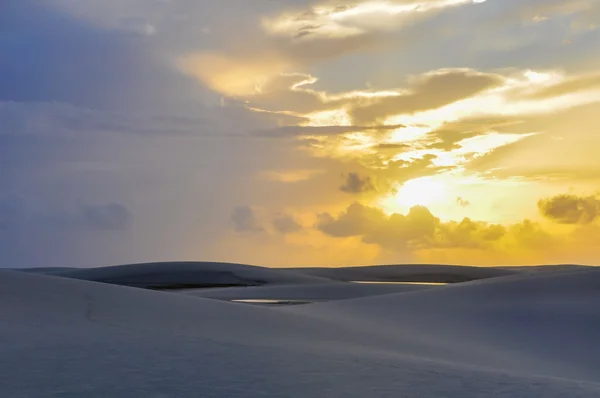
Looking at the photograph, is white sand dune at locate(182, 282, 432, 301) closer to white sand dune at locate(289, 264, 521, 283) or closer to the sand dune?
the sand dune

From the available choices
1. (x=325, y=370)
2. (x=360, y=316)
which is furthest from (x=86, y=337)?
(x=360, y=316)

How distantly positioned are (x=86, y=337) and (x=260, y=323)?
386 centimetres

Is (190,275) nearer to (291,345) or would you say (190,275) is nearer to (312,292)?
(312,292)

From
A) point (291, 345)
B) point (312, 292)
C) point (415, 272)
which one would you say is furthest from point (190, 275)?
point (291, 345)

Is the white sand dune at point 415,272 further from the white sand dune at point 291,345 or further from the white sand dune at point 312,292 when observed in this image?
the white sand dune at point 291,345

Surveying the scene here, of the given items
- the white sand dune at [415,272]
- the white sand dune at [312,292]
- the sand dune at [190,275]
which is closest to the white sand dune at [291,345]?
the white sand dune at [312,292]

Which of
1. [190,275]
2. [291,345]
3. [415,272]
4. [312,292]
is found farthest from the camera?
[415,272]

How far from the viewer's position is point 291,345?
9.42 m

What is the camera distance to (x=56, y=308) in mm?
11203

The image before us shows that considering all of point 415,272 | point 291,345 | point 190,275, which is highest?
point 415,272

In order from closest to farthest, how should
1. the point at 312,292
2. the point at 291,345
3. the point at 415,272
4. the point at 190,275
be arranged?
the point at 291,345 < the point at 312,292 < the point at 190,275 < the point at 415,272

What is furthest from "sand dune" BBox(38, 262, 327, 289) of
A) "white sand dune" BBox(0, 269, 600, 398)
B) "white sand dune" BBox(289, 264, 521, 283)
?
"white sand dune" BBox(0, 269, 600, 398)

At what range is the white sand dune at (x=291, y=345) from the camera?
21.5 ft

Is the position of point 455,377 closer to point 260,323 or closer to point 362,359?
point 362,359
